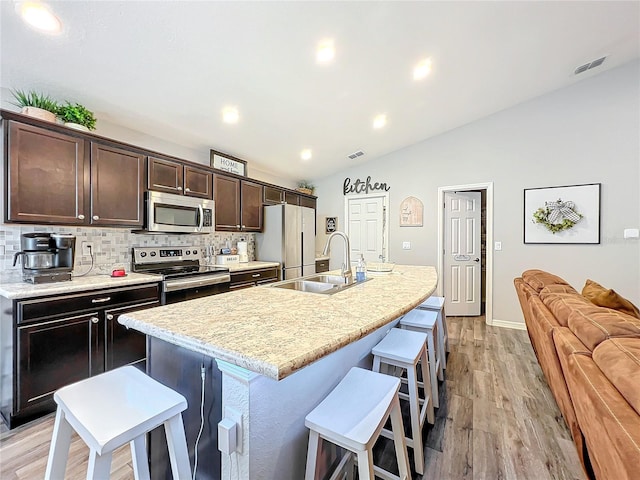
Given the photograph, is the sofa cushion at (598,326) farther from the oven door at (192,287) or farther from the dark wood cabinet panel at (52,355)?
the dark wood cabinet panel at (52,355)

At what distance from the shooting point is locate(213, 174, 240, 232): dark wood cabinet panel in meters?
3.40

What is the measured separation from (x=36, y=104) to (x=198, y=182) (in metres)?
1.36

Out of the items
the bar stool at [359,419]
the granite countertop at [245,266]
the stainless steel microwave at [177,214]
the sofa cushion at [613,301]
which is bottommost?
the bar stool at [359,419]

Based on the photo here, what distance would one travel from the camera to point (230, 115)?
289 cm

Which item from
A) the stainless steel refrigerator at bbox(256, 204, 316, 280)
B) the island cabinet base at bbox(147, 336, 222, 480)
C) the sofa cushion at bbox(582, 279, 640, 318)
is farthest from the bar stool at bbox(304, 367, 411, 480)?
the stainless steel refrigerator at bbox(256, 204, 316, 280)

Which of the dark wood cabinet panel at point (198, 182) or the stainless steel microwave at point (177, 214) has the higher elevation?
the dark wood cabinet panel at point (198, 182)

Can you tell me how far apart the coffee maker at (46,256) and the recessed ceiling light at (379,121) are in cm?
335

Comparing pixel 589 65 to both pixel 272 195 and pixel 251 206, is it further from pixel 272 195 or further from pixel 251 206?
pixel 251 206

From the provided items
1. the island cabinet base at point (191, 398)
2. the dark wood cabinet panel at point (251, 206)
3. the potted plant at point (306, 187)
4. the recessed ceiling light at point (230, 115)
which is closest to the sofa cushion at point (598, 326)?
the island cabinet base at point (191, 398)

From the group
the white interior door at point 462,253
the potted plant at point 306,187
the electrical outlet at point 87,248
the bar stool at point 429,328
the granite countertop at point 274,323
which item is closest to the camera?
the granite countertop at point 274,323

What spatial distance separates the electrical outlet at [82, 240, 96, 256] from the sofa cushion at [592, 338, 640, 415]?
11.4ft

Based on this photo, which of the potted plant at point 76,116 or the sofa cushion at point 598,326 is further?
the potted plant at point 76,116

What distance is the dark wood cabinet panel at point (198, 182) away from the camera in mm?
3029

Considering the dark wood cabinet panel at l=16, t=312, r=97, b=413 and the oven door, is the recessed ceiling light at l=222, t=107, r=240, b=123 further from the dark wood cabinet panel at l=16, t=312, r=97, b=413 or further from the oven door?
the dark wood cabinet panel at l=16, t=312, r=97, b=413
